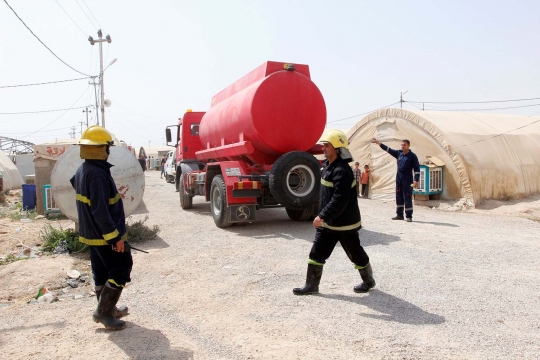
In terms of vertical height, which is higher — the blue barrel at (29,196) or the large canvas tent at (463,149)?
the large canvas tent at (463,149)

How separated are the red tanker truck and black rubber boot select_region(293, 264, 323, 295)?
3.37 m

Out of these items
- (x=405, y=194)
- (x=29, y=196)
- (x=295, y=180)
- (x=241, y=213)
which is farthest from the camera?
(x=29, y=196)

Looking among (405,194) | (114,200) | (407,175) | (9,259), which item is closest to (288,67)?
(407,175)

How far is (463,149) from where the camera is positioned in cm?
1264

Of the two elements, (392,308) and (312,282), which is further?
(312,282)

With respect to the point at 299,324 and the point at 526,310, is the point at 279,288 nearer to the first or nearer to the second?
the point at 299,324

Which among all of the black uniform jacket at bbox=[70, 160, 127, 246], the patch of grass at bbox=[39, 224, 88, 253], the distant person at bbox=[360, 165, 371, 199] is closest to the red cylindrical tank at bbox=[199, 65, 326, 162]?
the patch of grass at bbox=[39, 224, 88, 253]

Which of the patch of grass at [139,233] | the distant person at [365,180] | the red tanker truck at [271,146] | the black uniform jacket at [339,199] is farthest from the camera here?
the distant person at [365,180]

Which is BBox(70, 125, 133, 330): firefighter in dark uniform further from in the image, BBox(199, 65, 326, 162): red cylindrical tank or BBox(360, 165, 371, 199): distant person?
BBox(360, 165, 371, 199): distant person

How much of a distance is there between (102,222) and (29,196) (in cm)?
1024

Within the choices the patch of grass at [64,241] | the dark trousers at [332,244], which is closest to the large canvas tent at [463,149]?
the dark trousers at [332,244]

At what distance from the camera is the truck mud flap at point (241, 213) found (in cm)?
875

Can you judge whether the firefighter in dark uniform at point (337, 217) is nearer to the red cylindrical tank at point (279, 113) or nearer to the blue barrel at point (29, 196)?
the red cylindrical tank at point (279, 113)

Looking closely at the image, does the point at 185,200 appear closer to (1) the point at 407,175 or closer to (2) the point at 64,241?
(2) the point at 64,241
